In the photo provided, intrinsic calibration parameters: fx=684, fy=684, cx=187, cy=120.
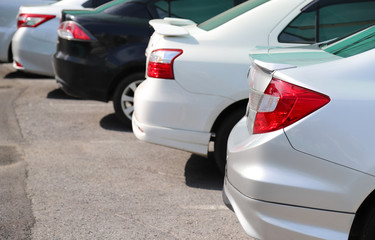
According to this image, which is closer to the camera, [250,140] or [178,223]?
[250,140]

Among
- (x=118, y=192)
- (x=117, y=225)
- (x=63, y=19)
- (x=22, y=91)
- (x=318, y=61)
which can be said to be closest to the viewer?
(x=318, y=61)

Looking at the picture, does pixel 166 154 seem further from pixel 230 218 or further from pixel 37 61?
pixel 37 61

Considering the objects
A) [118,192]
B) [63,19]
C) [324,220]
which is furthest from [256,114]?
[63,19]

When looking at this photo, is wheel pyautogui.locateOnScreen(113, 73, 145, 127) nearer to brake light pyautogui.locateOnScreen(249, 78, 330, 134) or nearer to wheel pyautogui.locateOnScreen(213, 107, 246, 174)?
wheel pyautogui.locateOnScreen(213, 107, 246, 174)

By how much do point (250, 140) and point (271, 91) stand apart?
11.9 inches

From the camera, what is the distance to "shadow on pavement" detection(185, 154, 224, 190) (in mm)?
5648

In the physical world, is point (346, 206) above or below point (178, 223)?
above

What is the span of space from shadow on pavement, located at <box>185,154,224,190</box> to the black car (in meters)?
1.57

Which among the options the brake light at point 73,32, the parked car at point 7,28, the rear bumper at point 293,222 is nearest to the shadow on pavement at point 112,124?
the brake light at point 73,32

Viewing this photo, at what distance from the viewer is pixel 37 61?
10188mm

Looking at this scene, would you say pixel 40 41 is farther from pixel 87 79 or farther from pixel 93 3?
pixel 87 79

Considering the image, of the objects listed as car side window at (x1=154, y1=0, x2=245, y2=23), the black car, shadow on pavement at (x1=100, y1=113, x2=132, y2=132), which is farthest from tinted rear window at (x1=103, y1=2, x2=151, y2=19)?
shadow on pavement at (x1=100, y1=113, x2=132, y2=132)

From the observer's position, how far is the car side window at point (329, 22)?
5.46 m

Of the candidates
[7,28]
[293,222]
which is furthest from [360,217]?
[7,28]
